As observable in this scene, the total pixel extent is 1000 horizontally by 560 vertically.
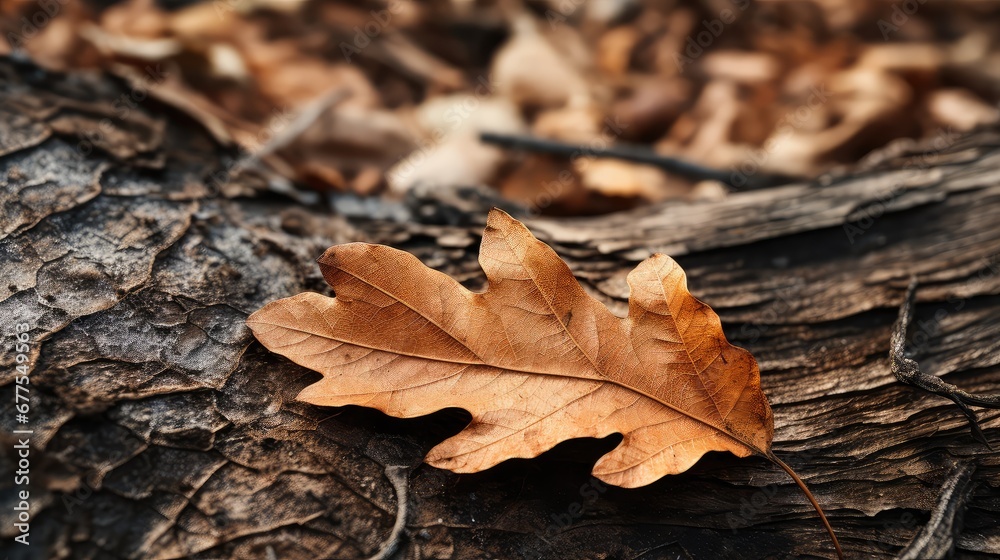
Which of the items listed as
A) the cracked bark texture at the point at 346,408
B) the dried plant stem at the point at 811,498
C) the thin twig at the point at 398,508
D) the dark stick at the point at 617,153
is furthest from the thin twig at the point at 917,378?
the dark stick at the point at 617,153

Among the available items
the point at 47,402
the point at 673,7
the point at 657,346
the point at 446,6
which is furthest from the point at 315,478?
the point at 673,7

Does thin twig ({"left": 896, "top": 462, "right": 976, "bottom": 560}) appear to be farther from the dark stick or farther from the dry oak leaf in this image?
the dark stick

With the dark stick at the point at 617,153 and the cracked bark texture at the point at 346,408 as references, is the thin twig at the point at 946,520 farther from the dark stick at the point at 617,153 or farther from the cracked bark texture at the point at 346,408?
the dark stick at the point at 617,153

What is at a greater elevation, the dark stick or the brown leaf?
the dark stick

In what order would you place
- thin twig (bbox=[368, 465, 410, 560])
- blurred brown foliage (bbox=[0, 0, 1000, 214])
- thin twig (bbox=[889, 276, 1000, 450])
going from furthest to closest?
blurred brown foliage (bbox=[0, 0, 1000, 214]) → thin twig (bbox=[889, 276, 1000, 450]) → thin twig (bbox=[368, 465, 410, 560])

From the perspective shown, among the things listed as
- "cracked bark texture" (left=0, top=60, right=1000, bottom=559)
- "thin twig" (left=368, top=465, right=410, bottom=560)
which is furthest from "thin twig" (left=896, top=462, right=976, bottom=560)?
"thin twig" (left=368, top=465, right=410, bottom=560)

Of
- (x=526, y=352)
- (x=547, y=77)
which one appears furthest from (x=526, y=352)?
(x=547, y=77)

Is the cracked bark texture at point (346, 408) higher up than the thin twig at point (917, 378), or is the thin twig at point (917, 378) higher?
the thin twig at point (917, 378)

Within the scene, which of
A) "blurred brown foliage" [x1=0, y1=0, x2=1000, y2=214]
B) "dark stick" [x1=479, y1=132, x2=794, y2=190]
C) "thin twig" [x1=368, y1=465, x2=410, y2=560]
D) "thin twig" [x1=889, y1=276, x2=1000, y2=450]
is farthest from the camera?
"blurred brown foliage" [x1=0, y1=0, x2=1000, y2=214]
